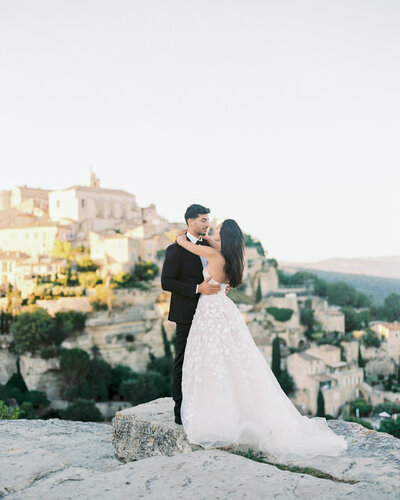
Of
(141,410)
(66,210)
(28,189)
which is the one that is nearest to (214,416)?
(141,410)

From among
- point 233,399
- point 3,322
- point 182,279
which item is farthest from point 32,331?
point 233,399

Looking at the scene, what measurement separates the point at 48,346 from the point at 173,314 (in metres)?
28.6

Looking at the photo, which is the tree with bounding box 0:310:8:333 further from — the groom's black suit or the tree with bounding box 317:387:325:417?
the groom's black suit

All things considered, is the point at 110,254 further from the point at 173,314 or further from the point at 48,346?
the point at 173,314

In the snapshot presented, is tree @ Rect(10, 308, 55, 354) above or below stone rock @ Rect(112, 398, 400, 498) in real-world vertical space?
below

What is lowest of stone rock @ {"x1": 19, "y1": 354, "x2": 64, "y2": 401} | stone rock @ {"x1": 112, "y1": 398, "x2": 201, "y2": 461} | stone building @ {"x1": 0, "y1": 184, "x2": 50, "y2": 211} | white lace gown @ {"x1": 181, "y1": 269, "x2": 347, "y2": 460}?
stone rock @ {"x1": 19, "y1": 354, "x2": 64, "y2": 401}

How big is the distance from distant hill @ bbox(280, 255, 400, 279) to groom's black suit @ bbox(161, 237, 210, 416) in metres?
73.4

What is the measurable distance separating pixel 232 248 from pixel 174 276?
58 cm

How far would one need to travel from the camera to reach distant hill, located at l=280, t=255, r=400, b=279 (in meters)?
76.9

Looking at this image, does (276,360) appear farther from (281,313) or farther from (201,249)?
(201,249)

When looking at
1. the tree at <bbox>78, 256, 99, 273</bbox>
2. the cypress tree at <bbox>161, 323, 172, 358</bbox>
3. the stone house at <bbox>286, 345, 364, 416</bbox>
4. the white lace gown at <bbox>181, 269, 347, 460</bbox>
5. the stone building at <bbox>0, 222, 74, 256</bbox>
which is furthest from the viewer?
the stone building at <bbox>0, 222, 74, 256</bbox>

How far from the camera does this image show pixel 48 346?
3086cm

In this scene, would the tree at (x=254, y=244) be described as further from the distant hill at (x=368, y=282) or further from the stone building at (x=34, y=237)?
the stone building at (x=34, y=237)

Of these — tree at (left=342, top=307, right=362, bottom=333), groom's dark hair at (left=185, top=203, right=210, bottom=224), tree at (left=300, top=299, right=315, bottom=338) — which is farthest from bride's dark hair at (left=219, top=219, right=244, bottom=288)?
tree at (left=342, top=307, right=362, bottom=333)
